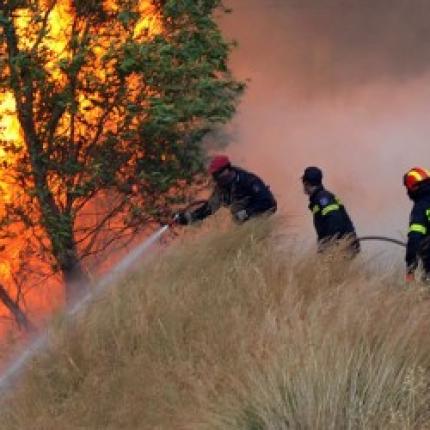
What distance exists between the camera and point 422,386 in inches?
135

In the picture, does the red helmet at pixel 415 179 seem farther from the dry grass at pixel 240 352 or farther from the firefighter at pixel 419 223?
the dry grass at pixel 240 352

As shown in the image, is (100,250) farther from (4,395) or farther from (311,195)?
(4,395)

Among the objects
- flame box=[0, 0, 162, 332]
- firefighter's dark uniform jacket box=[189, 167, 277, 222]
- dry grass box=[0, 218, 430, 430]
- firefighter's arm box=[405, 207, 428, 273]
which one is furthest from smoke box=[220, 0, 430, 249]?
dry grass box=[0, 218, 430, 430]

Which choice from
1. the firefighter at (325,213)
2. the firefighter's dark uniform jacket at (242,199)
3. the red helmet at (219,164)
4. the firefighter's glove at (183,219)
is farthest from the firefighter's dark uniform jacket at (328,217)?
the firefighter's glove at (183,219)

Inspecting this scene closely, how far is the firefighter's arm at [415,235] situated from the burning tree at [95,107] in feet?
9.21

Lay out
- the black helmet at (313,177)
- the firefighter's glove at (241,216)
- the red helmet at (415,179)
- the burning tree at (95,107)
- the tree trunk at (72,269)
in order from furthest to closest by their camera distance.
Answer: the tree trunk at (72,269), the burning tree at (95,107), the firefighter's glove at (241,216), the black helmet at (313,177), the red helmet at (415,179)

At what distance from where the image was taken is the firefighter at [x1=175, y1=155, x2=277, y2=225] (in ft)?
23.8

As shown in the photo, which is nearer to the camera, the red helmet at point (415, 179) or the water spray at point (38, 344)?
the water spray at point (38, 344)

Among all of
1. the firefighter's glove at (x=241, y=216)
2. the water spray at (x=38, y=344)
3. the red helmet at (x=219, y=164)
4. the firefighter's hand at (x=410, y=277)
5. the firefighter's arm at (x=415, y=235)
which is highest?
the red helmet at (x=219, y=164)

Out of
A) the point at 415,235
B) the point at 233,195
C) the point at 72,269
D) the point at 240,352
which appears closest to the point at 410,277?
the point at 415,235

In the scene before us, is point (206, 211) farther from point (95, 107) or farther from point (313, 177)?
point (95, 107)

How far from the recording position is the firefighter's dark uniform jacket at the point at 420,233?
5.41 metres

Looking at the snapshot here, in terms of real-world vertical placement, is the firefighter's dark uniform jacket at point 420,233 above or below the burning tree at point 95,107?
below

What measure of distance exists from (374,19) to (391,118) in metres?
1.82
